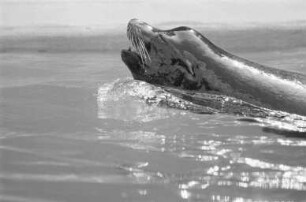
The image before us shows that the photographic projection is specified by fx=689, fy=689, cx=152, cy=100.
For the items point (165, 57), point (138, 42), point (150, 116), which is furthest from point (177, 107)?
point (138, 42)

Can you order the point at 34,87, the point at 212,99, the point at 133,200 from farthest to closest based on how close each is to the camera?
the point at 34,87 < the point at 212,99 < the point at 133,200

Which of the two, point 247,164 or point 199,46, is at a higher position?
point 199,46

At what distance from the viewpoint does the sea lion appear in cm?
459

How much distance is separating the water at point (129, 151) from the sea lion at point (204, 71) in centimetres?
18

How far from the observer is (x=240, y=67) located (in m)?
4.87

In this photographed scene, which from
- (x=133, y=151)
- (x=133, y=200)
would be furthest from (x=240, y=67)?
(x=133, y=200)

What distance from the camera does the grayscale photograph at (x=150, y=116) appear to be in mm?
3355

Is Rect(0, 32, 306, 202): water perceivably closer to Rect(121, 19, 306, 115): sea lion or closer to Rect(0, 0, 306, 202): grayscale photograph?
Rect(0, 0, 306, 202): grayscale photograph

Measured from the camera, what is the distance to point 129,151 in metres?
3.88

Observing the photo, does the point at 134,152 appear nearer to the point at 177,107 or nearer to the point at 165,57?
the point at 177,107

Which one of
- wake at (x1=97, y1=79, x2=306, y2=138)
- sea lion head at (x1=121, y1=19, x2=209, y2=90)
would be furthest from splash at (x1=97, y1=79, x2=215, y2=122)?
sea lion head at (x1=121, y1=19, x2=209, y2=90)

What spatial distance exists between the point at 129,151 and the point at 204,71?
131 centimetres

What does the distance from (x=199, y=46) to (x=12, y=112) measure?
145cm

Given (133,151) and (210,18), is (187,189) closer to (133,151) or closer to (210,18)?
(133,151)
